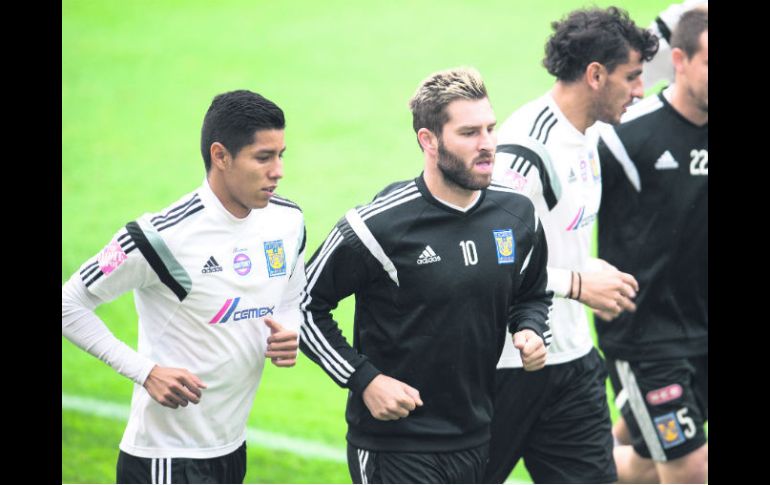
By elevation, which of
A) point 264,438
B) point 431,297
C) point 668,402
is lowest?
point 264,438

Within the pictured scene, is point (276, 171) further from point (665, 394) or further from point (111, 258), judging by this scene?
point (665, 394)

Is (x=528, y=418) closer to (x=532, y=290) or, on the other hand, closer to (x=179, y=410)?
(x=532, y=290)

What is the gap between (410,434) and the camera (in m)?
4.81

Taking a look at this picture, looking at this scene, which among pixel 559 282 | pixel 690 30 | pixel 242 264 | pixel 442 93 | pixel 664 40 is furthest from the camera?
pixel 664 40

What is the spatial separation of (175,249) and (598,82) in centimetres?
194

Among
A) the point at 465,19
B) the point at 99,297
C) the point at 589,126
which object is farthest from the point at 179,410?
the point at 465,19

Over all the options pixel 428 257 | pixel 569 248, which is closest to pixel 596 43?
pixel 569 248

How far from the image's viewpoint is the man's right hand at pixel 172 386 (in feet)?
15.2

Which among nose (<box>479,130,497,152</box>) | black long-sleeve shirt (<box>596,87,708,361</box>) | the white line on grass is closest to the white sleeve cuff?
nose (<box>479,130,497,152</box>)

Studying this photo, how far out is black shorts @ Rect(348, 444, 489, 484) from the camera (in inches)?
189

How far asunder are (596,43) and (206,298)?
1977 millimetres

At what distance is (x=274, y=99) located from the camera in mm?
15367

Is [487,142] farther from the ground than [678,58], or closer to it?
closer to it

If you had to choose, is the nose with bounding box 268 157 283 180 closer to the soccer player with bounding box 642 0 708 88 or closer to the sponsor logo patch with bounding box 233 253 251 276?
the sponsor logo patch with bounding box 233 253 251 276
